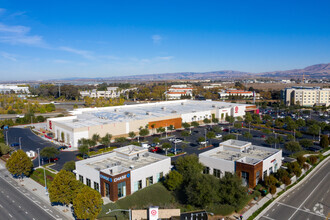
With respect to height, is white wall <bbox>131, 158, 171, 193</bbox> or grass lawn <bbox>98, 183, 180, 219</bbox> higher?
white wall <bbox>131, 158, 171, 193</bbox>

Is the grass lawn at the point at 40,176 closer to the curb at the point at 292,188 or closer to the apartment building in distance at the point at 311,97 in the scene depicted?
the curb at the point at 292,188

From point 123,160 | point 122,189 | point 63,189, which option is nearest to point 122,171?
point 122,189

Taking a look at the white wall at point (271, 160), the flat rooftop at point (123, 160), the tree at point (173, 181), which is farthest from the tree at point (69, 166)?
the white wall at point (271, 160)

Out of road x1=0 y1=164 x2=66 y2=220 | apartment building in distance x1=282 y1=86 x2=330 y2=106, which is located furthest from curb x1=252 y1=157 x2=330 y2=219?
apartment building in distance x1=282 y1=86 x2=330 y2=106

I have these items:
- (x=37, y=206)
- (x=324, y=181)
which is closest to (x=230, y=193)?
(x=324, y=181)

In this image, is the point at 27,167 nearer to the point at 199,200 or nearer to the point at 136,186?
the point at 136,186

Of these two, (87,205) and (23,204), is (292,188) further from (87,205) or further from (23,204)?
(23,204)

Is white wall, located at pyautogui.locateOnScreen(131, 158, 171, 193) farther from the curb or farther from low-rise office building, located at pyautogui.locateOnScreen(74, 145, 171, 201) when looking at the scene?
the curb
